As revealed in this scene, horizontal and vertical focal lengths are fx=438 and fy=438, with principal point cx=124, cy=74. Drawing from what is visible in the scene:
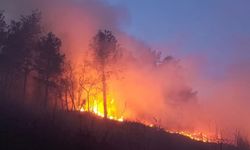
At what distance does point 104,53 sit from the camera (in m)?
69.6

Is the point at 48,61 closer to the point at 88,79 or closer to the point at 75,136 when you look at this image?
the point at 88,79

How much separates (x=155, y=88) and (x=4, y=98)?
29.7 m

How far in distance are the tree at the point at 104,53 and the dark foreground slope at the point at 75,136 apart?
8.64m

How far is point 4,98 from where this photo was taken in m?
68.8

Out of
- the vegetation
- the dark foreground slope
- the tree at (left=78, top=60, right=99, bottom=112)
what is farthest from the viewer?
the tree at (left=78, top=60, right=99, bottom=112)

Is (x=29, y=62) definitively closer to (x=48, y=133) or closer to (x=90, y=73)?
(x=90, y=73)

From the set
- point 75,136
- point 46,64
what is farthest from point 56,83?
point 75,136

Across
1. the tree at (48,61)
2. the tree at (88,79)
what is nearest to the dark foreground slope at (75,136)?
the tree at (88,79)

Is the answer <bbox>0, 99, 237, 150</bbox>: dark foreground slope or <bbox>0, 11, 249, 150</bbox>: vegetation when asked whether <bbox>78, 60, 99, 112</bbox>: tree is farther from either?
<bbox>0, 99, 237, 150</bbox>: dark foreground slope

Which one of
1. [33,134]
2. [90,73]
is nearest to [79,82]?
[90,73]

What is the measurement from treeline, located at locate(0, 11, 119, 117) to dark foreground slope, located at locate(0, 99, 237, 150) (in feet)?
30.9

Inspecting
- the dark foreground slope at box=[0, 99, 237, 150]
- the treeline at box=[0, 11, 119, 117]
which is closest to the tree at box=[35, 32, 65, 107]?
the treeline at box=[0, 11, 119, 117]

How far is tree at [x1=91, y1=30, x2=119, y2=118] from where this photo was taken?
69062 mm

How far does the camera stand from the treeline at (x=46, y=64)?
6912 centimetres
